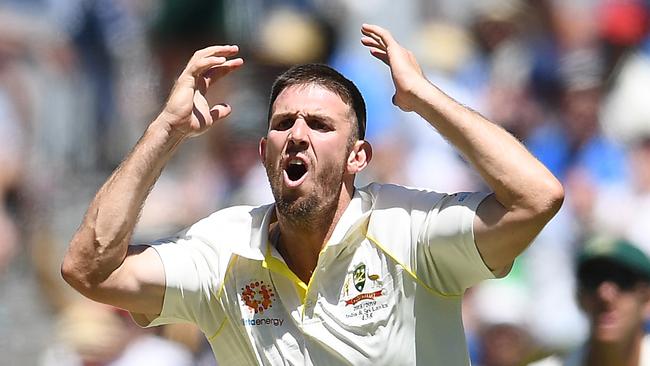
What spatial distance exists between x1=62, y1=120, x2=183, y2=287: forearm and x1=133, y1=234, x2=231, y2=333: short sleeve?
6.0 inches

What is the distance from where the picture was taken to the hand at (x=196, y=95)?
10.5ft

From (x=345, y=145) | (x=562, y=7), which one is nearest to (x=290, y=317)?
(x=345, y=145)

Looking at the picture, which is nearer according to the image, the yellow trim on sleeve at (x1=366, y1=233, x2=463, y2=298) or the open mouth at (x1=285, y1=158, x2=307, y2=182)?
the yellow trim on sleeve at (x1=366, y1=233, x2=463, y2=298)

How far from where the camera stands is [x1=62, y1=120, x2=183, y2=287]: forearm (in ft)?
10.2

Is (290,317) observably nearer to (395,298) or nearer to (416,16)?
(395,298)

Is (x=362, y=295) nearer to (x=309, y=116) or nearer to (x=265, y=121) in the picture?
(x=309, y=116)

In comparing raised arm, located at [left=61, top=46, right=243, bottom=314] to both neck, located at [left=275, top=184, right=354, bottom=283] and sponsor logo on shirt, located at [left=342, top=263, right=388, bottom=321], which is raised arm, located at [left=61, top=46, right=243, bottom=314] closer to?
neck, located at [left=275, top=184, right=354, bottom=283]

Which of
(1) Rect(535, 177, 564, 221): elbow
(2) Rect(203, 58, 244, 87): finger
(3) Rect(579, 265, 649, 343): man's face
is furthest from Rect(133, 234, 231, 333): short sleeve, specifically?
(3) Rect(579, 265, 649, 343): man's face

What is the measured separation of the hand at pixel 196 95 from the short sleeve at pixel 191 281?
1.11 ft

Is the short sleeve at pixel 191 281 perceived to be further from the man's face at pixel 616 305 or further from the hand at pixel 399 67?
the man's face at pixel 616 305

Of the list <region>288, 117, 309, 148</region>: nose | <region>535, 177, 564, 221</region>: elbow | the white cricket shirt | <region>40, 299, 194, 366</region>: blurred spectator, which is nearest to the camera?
<region>535, 177, 564, 221</region>: elbow

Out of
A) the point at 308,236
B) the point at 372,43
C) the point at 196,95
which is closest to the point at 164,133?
the point at 196,95

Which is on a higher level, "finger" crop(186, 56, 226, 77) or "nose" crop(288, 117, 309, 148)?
"finger" crop(186, 56, 226, 77)

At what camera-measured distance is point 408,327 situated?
3.09 meters
